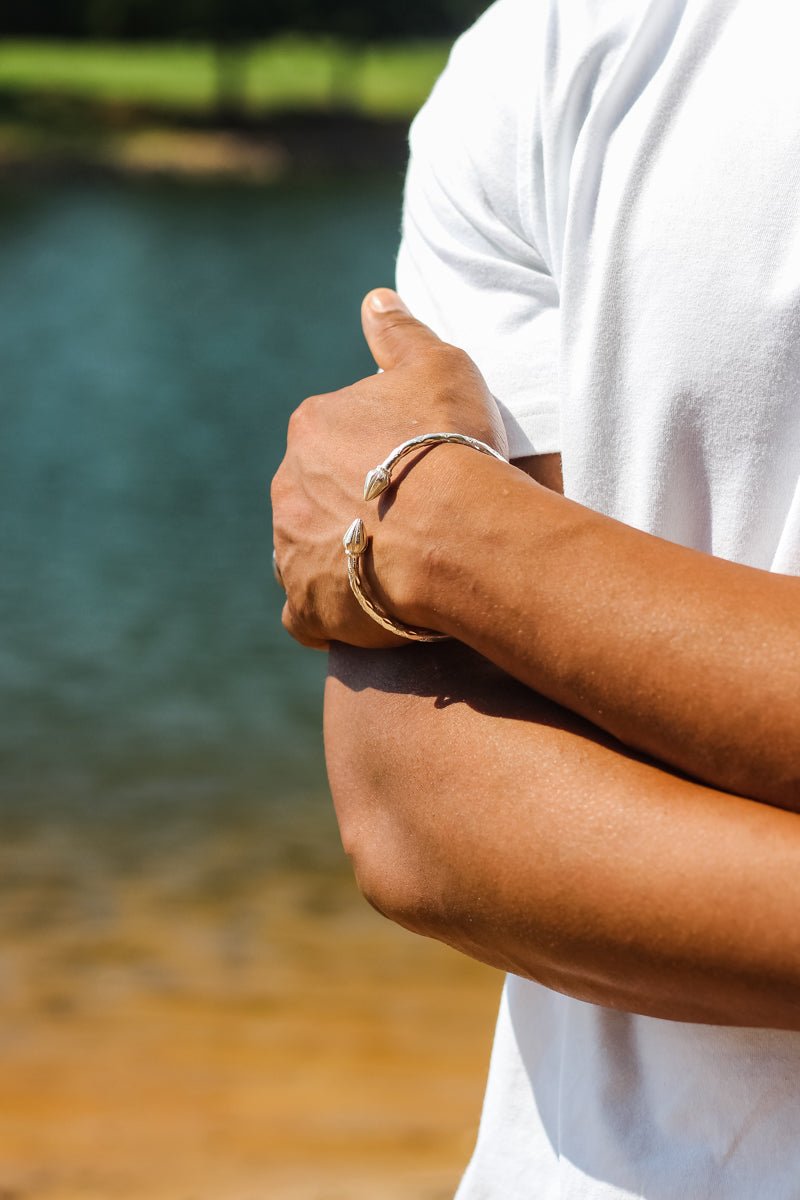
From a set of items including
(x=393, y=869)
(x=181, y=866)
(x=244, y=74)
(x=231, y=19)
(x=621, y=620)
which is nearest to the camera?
(x=621, y=620)

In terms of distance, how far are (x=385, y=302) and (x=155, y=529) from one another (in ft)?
26.1

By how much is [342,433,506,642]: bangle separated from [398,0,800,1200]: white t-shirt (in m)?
0.08

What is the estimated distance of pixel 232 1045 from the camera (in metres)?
3.50

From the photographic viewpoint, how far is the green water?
553cm

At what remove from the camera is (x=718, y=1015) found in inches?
27.2

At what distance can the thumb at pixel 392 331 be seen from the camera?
84cm

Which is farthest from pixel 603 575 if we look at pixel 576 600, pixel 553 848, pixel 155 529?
pixel 155 529

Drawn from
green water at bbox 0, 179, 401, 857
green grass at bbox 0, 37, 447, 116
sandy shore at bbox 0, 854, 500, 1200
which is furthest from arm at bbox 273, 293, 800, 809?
green grass at bbox 0, 37, 447, 116

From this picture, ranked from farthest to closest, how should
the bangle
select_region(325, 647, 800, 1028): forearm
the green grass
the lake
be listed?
the green grass → the lake → the bangle → select_region(325, 647, 800, 1028): forearm

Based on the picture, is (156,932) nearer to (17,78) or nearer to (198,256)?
(198,256)

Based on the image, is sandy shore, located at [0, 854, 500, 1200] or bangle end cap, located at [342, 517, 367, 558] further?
sandy shore, located at [0, 854, 500, 1200]

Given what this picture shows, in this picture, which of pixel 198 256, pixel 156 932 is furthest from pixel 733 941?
pixel 198 256

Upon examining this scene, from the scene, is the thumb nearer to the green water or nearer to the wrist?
the wrist

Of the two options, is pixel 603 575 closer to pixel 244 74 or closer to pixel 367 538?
pixel 367 538
